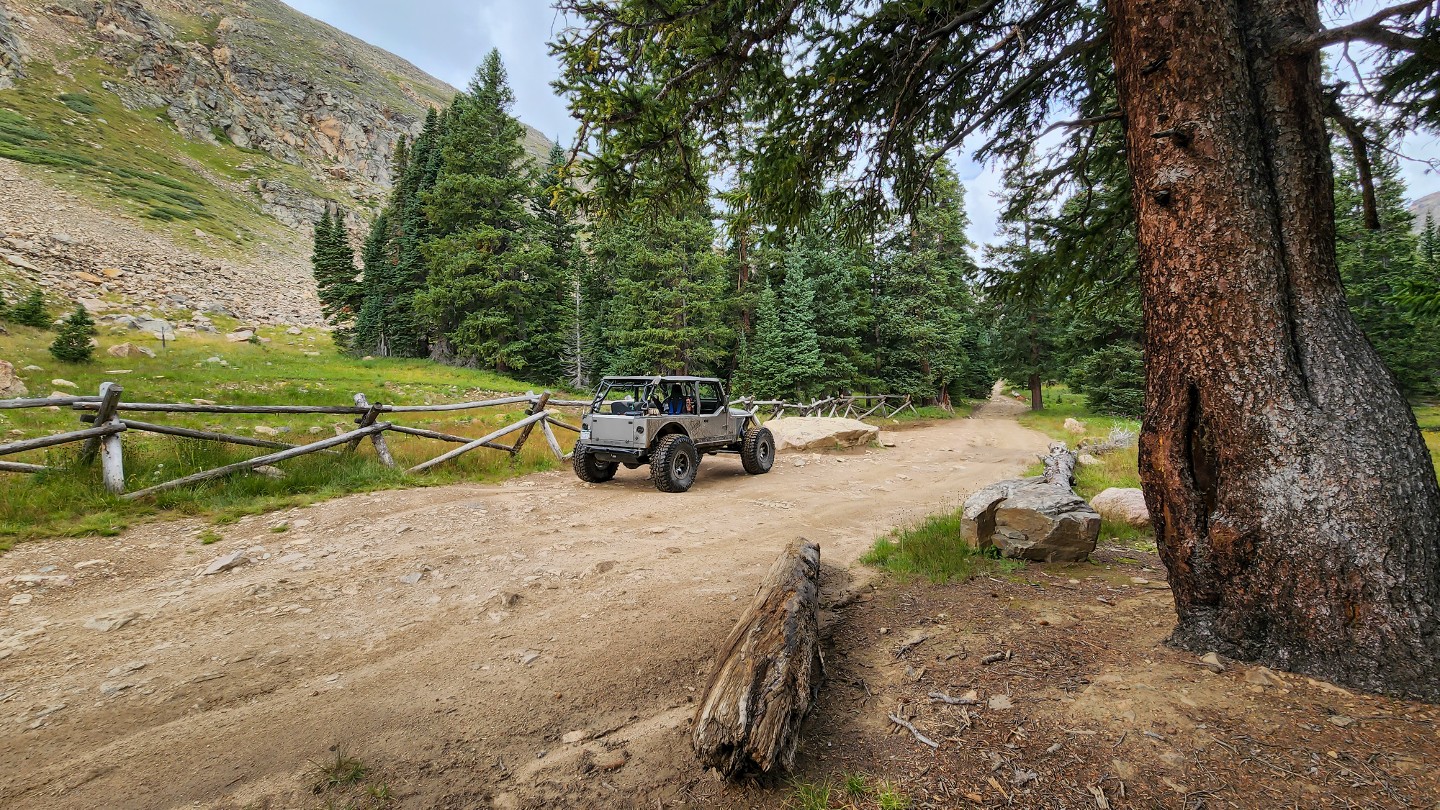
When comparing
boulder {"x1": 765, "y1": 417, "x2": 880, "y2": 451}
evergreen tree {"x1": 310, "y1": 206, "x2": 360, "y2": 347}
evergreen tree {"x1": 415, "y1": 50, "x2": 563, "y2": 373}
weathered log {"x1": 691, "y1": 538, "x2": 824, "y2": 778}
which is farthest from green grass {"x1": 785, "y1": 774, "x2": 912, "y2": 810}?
evergreen tree {"x1": 310, "y1": 206, "x2": 360, "y2": 347}

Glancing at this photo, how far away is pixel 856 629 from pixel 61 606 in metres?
5.76

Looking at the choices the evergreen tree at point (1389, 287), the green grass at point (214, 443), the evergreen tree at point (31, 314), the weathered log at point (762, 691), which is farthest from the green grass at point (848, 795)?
the evergreen tree at point (1389, 287)

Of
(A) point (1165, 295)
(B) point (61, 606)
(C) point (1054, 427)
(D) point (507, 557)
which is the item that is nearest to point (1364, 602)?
(A) point (1165, 295)

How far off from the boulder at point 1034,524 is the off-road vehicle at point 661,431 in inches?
189

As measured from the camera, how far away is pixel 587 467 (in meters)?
9.10

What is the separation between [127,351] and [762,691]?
2703 centimetres

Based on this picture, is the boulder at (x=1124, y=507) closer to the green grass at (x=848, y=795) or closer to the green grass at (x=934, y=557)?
the green grass at (x=934, y=557)

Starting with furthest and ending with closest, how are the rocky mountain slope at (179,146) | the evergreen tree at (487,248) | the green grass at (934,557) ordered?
1. the rocky mountain slope at (179,146)
2. the evergreen tree at (487,248)
3. the green grass at (934,557)

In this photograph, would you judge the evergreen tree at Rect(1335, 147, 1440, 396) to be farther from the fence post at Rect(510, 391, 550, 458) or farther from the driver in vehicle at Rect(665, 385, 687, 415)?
the fence post at Rect(510, 391, 550, 458)

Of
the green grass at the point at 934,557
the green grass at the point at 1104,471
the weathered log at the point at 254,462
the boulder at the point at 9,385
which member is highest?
the boulder at the point at 9,385

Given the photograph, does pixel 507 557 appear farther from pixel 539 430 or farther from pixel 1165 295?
pixel 539 430

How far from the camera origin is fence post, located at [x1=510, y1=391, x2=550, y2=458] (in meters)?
10.4

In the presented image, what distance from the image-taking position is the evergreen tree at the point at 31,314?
1742 cm

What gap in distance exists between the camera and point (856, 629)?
3672 millimetres
